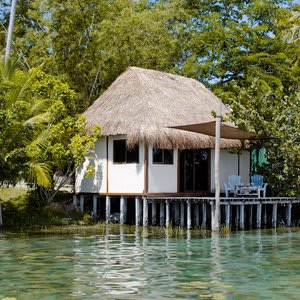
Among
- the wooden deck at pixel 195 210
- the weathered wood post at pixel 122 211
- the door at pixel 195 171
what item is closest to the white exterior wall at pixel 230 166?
the door at pixel 195 171

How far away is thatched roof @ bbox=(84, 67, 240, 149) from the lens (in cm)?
2044

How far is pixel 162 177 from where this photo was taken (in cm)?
2127

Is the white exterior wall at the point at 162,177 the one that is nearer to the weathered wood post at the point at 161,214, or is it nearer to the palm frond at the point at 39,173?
the weathered wood post at the point at 161,214

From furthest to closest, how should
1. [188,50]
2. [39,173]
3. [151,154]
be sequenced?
[188,50] < [151,154] < [39,173]

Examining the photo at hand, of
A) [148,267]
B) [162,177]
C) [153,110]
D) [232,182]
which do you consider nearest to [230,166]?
[232,182]

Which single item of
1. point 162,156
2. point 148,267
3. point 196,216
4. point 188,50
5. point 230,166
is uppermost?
point 188,50

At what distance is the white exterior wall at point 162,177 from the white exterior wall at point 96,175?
192cm

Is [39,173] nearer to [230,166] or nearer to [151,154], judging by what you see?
[151,154]

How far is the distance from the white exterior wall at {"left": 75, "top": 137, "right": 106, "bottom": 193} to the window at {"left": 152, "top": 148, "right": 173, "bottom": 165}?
194 centimetres

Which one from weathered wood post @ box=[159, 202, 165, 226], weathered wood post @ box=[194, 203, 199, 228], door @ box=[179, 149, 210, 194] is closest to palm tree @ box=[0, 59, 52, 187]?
weathered wood post @ box=[159, 202, 165, 226]

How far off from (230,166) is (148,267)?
41.2 ft

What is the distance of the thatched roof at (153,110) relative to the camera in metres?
20.4

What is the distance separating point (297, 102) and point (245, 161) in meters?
3.37

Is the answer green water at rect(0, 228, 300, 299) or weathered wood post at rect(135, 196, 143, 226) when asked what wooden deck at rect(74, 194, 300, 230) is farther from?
green water at rect(0, 228, 300, 299)
